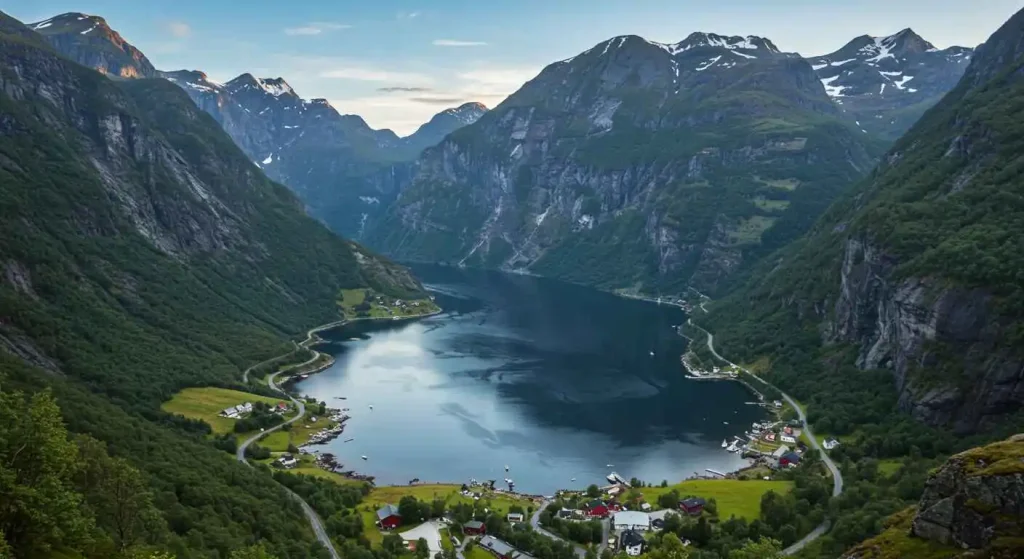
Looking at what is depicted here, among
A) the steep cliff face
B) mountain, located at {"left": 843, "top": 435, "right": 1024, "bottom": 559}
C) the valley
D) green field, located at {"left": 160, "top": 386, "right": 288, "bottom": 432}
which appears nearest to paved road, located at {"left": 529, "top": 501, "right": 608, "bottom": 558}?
the valley

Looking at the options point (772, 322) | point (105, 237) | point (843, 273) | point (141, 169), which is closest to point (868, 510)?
point (843, 273)

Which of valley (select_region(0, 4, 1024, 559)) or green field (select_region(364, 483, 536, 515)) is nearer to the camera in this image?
valley (select_region(0, 4, 1024, 559))

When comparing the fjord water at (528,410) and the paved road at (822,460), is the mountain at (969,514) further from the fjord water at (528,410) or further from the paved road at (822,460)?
the fjord water at (528,410)

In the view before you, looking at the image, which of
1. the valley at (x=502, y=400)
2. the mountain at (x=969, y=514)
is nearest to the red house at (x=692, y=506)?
the valley at (x=502, y=400)

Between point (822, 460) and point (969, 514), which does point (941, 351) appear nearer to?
point (822, 460)

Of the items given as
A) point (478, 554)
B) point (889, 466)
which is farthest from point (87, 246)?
point (889, 466)

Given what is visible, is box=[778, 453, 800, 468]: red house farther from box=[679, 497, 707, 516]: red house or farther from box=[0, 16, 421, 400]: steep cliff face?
box=[0, 16, 421, 400]: steep cliff face
